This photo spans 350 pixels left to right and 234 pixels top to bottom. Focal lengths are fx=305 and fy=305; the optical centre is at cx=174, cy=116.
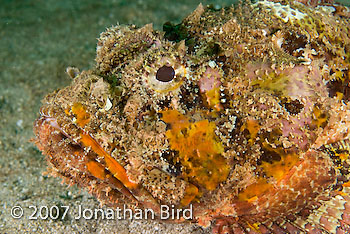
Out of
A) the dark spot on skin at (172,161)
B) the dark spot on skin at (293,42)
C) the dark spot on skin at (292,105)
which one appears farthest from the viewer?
the dark spot on skin at (293,42)

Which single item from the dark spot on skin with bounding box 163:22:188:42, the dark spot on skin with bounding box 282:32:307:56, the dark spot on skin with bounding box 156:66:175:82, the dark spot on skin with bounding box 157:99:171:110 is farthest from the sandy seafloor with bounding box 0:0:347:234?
the dark spot on skin with bounding box 282:32:307:56

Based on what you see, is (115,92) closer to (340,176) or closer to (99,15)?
(340,176)

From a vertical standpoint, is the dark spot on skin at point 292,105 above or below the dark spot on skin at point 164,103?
below

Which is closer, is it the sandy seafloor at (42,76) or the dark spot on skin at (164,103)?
the dark spot on skin at (164,103)

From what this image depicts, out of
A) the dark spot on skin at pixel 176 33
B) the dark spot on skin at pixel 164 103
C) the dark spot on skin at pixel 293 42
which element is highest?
the dark spot on skin at pixel 176 33

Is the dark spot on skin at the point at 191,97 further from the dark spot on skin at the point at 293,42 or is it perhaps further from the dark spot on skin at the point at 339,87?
the dark spot on skin at the point at 339,87

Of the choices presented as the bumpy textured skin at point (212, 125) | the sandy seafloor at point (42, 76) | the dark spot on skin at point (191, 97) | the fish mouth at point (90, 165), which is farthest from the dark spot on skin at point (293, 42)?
the sandy seafloor at point (42, 76)

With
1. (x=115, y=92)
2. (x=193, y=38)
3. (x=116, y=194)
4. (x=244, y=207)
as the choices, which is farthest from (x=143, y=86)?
(x=244, y=207)

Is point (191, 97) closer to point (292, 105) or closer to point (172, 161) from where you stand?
point (172, 161)
